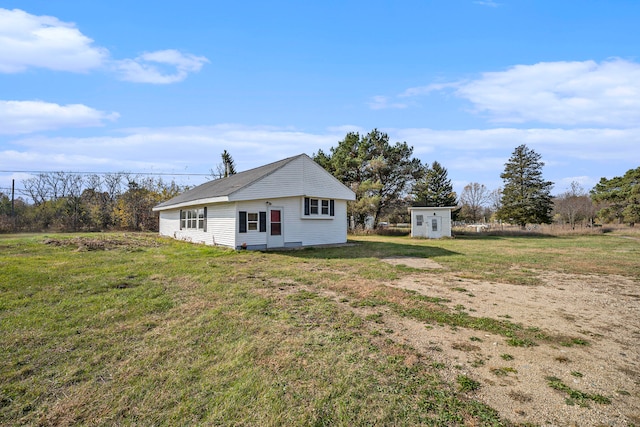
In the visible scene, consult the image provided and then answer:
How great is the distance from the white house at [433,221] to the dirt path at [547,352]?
17.9 metres

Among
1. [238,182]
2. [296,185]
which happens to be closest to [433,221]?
[296,185]

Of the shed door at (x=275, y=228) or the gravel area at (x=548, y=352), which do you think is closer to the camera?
the gravel area at (x=548, y=352)

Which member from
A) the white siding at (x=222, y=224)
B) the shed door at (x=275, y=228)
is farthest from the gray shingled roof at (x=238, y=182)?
the shed door at (x=275, y=228)

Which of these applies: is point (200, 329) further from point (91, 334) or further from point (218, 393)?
point (218, 393)

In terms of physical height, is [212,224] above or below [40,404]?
above

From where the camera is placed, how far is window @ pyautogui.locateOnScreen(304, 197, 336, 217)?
50.5 ft

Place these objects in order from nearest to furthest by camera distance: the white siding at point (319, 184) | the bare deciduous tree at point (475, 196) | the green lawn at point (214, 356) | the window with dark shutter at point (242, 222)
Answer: the green lawn at point (214, 356), the window with dark shutter at point (242, 222), the white siding at point (319, 184), the bare deciduous tree at point (475, 196)

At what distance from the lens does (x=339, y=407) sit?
2.43 metres

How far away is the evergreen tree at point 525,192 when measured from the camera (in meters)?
32.3

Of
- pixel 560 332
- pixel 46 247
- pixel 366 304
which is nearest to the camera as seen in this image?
pixel 560 332

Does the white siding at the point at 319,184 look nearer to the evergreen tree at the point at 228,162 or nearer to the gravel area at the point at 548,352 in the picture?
the gravel area at the point at 548,352

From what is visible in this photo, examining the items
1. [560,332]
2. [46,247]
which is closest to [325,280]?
[560,332]

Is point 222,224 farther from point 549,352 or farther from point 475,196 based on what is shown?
point 475,196

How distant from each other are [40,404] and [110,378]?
478mm
